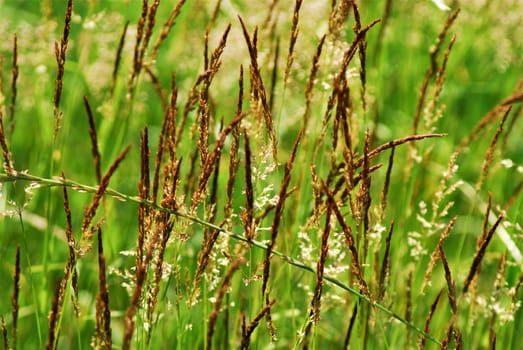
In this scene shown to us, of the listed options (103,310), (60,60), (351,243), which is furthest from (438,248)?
(60,60)

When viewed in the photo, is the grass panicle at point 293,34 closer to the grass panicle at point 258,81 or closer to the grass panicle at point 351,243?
the grass panicle at point 258,81

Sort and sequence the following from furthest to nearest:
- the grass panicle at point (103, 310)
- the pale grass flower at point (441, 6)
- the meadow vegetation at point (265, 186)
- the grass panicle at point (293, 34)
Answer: the pale grass flower at point (441, 6) < the grass panicle at point (293, 34) < the meadow vegetation at point (265, 186) < the grass panicle at point (103, 310)

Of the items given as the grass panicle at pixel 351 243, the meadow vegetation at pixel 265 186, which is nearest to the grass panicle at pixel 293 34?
the meadow vegetation at pixel 265 186

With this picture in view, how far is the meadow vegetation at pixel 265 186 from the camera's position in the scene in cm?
154

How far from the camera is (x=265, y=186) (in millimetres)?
3256

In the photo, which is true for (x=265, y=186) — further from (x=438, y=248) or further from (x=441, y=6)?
(x=438, y=248)

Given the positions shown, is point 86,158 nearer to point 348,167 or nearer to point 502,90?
point 502,90

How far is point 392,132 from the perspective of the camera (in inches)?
157

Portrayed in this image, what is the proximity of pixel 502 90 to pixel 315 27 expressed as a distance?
1462mm

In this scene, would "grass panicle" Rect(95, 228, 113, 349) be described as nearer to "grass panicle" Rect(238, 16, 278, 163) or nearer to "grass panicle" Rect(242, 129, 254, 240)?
"grass panicle" Rect(242, 129, 254, 240)

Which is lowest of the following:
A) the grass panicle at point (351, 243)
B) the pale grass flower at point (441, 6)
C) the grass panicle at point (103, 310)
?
the grass panicle at point (103, 310)

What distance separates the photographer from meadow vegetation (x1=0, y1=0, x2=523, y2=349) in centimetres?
154

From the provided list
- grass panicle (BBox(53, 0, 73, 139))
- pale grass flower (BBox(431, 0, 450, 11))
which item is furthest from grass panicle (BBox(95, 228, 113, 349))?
pale grass flower (BBox(431, 0, 450, 11))

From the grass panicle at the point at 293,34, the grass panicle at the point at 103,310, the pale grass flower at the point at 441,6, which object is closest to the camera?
the grass panicle at the point at 103,310
